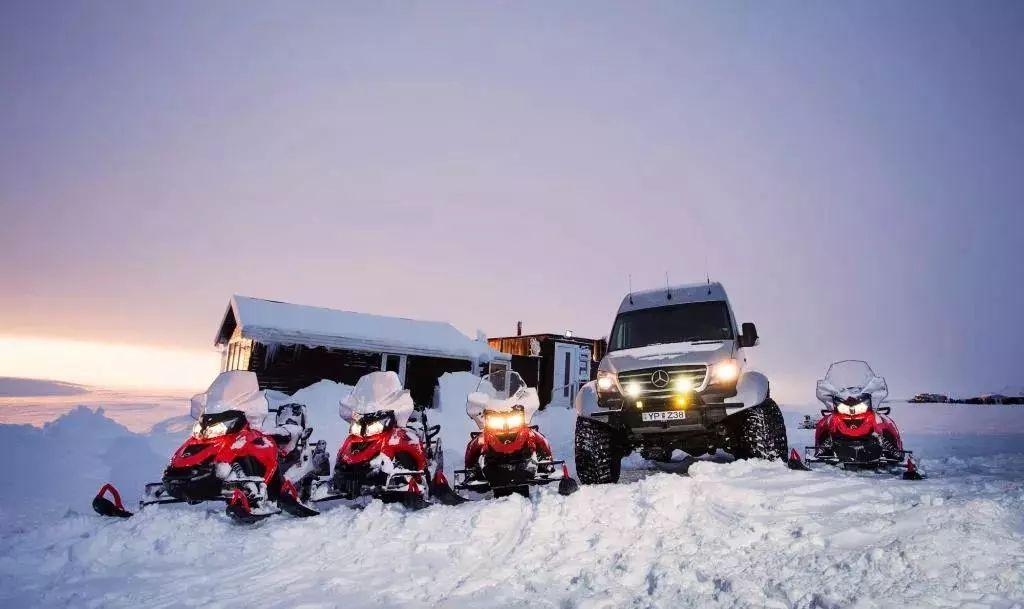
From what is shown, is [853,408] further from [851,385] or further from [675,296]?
[675,296]

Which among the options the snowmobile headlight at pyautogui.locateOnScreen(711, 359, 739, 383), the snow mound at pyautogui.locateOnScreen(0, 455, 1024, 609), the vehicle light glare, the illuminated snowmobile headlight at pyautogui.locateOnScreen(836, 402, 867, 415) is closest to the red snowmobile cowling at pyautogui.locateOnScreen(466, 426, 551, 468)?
the vehicle light glare

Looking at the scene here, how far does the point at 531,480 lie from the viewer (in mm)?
6883

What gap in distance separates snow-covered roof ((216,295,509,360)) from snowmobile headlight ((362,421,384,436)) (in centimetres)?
1414

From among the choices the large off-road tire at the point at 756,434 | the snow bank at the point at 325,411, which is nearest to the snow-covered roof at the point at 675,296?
the large off-road tire at the point at 756,434

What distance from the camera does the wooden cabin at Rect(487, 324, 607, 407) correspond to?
28734 mm

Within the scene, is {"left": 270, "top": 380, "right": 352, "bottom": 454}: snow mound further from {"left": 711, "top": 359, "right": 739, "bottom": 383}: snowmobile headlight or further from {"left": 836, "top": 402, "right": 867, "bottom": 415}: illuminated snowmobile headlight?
{"left": 836, "top": 402, "right": 867, "bottom": 415}: illuminated snowmobile headlight

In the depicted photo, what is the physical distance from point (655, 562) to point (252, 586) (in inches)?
115

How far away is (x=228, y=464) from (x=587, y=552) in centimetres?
402

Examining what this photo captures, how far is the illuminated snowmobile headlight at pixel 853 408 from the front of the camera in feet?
27.9

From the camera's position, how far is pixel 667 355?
7547mm

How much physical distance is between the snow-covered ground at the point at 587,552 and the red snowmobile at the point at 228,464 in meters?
0.26

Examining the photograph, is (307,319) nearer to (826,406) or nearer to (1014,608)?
(826,406)

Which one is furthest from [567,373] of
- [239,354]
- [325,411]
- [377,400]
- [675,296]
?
[377,400]

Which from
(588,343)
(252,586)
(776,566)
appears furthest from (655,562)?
(588,343)
